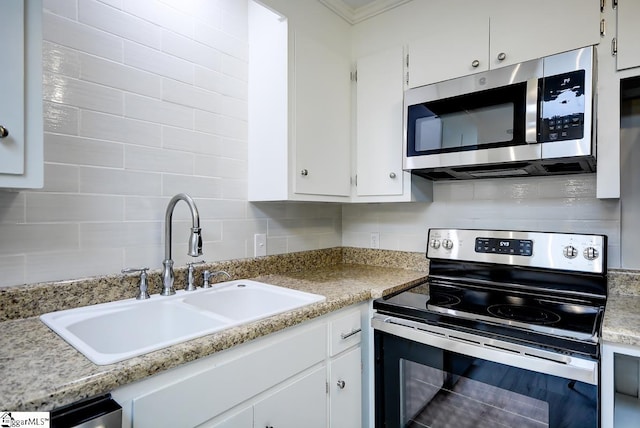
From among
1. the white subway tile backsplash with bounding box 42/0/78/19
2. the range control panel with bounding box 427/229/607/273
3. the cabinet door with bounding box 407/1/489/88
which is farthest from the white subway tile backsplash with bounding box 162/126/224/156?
the range control panel with bounding box 427/229/607/273

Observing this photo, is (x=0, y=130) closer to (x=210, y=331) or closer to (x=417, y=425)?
(x=210, y=331)

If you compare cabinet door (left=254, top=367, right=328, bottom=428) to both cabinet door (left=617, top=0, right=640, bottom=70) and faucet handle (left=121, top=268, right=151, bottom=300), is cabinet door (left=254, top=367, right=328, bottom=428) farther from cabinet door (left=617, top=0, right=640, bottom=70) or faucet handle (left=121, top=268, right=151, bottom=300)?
cabinet door (left=617, top=0, right=640, bottom=70)

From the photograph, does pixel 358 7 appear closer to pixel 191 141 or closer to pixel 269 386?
pixel 191 141

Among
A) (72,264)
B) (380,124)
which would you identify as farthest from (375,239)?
(72,264)

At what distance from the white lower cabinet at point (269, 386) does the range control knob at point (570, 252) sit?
903 millimetres

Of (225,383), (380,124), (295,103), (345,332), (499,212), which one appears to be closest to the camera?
(225,383)

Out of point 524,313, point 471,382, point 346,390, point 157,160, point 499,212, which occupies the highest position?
point 157,160

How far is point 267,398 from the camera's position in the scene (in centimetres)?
106

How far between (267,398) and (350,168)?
1.31 meters

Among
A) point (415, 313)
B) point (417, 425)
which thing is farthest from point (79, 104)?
point (417, 425)

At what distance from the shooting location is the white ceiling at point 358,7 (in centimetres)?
188

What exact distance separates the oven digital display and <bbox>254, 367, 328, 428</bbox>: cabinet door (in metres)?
0.99

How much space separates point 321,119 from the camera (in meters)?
1.80

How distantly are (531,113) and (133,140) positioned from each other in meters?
1.58
